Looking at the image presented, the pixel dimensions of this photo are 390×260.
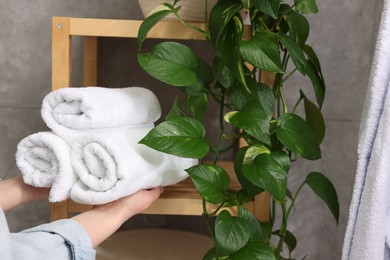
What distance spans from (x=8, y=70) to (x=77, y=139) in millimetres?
542

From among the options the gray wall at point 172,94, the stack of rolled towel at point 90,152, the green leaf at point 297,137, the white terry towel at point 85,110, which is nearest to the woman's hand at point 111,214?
the stack of rolled towel at point 90,152

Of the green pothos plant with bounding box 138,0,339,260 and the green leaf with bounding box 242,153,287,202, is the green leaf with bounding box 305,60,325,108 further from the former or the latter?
the green leaf with bounding box 242,153,287,202

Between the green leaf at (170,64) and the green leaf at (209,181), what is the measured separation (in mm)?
141

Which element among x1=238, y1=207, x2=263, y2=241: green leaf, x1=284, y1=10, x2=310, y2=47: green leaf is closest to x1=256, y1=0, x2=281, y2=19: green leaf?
x1=284, y1=10, x2=310, y2=47: green leaf

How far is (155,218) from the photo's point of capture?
52.2 inches

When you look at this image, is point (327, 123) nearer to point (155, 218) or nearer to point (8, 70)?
point (155, 218)

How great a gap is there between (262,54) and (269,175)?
19cm

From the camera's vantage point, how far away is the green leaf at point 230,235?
2.60ft

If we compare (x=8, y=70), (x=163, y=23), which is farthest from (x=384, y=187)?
(x=8, y=70)

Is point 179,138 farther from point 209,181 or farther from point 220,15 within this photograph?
point 220,15

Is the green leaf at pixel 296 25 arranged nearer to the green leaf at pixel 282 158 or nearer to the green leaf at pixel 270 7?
the green leaf at pixel 270 7

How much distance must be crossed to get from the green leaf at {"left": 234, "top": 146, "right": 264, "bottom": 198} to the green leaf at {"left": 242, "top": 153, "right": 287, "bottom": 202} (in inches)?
2.2

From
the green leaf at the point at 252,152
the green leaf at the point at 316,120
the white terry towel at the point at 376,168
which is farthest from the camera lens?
the green leaf at the point at 316,120

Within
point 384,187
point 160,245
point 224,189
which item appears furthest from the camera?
point 160,245
